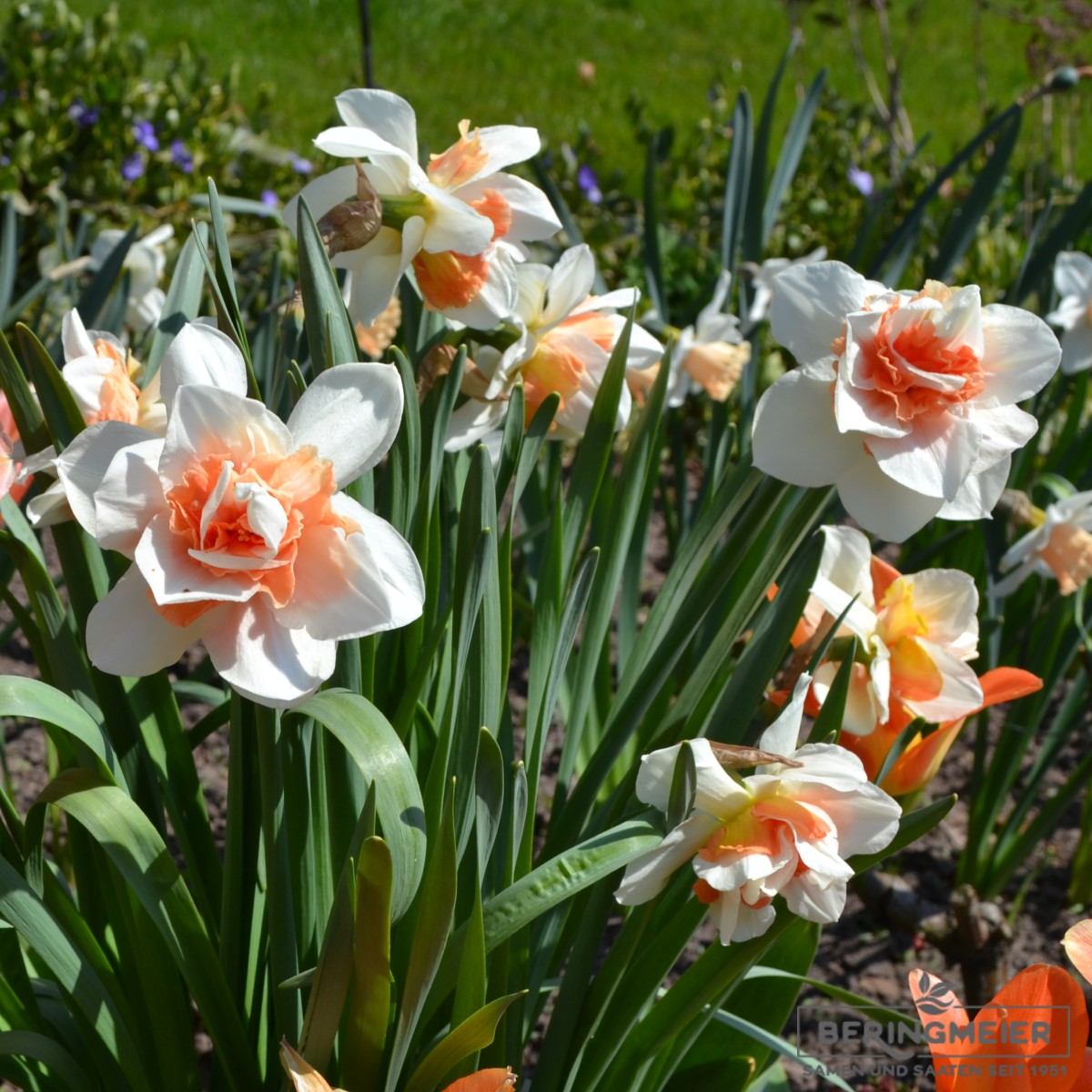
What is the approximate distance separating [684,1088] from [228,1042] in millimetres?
455

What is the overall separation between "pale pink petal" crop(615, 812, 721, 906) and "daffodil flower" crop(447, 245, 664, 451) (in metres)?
0.44

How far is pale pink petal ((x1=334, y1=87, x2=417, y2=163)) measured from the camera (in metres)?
0.94

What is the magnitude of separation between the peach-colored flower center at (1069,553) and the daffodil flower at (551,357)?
2.18ft

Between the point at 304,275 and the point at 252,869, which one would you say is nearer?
the point at 304,275

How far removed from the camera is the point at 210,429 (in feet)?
2.11

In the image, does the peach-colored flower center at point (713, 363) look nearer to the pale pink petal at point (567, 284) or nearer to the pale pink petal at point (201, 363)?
the pale pink petal at point (567, 284)

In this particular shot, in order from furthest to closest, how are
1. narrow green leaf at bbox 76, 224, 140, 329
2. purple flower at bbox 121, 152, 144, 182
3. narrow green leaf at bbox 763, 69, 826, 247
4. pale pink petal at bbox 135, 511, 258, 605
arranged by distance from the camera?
purple flower at bbox 121, 152, 144, 182, narrow green leaf at bbox 763, 69, 826, 247, narrow green leaf at bbox 76, 224, 140, 329, pale pink petal at bbox 135, 511, 258, 605

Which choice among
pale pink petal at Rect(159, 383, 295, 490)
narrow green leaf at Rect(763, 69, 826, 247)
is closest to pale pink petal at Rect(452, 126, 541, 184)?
pale pink petal at Rect(159, 383, 295, 490)

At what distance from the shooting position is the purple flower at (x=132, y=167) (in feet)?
9.80

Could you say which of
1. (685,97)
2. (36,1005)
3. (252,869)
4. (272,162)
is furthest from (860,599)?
(685,97)

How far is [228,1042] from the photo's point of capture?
35.3 inches

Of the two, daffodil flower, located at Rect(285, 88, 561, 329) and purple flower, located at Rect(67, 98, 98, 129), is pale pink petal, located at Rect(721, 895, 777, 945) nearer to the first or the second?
daffodil flower, located at Rect(285, 88, 561, 329)

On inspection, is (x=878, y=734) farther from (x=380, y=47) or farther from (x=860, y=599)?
(x=380, y=47)

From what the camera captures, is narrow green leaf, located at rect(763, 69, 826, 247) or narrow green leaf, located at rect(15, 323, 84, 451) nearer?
narrow green leaf, located at rect(15, 323, 84, 451)
